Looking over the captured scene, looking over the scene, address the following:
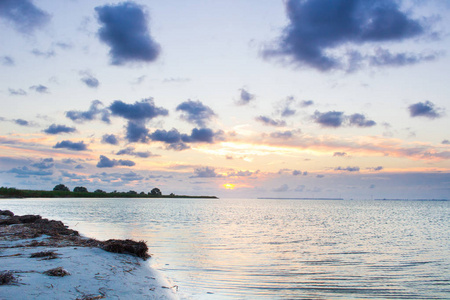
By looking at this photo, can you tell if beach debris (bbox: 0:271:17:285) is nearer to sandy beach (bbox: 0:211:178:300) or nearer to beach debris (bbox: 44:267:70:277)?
sandy beach (bbox: 0:211:178:300)

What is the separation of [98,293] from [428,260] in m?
22.9

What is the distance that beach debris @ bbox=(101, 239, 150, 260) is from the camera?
1788 cm

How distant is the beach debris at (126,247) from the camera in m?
17.9

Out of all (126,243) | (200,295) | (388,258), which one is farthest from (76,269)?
(388,258)

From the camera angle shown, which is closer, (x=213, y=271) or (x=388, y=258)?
(x=213, y=271)

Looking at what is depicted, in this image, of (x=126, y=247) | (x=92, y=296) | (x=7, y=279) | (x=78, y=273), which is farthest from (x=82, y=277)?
(x=126, y=247)

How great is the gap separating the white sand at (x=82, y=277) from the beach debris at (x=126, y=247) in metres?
0.59

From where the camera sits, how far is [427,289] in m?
14.9

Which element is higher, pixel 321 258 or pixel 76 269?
pixel 76 269

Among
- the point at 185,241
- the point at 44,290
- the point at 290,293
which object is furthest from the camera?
the point at 185,241

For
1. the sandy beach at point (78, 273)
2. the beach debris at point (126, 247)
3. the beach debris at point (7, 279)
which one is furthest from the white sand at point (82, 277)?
the beach debris at point (126, 247)

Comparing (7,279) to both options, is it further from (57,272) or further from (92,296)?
(92,296)

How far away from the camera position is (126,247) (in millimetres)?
18719

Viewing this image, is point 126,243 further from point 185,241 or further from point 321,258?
point 321,258
